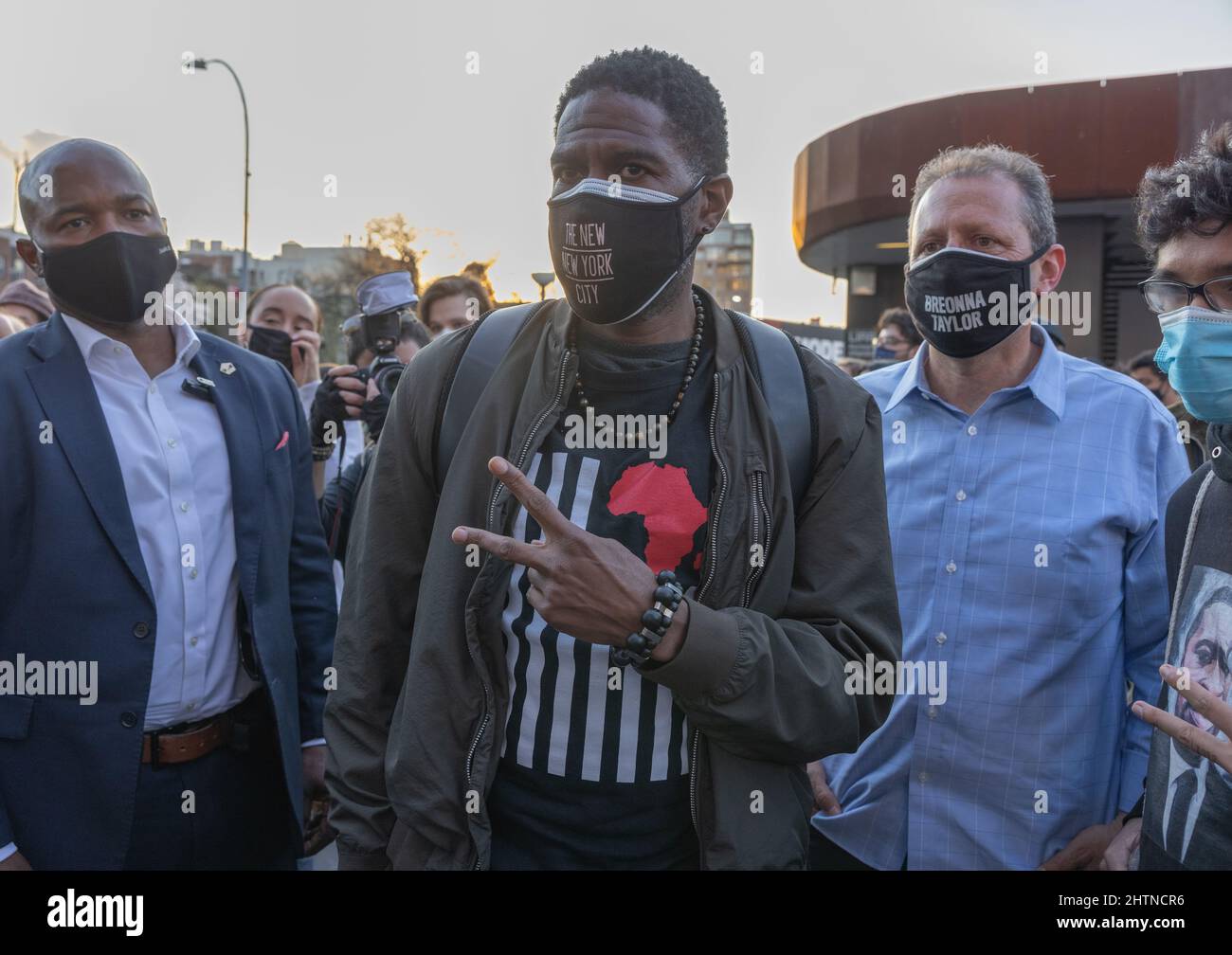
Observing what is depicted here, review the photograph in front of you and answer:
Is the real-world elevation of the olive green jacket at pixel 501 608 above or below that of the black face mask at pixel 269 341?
below

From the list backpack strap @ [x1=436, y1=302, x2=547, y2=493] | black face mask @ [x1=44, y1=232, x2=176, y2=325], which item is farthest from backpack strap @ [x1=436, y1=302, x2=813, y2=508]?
black face mask @ [x1=44, y1=232, x2=176, y2=325]

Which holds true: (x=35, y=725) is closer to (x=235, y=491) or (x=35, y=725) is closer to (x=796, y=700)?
(x=235, y=491)

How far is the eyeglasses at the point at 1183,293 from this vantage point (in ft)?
6.63

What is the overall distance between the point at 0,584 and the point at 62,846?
0.64 m

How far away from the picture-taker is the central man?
1.71 metres

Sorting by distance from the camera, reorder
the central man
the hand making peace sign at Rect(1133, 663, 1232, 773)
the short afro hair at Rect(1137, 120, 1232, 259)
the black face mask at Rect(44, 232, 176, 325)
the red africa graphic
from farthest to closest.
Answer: the black face mask at Rect(44, 232, 176, 325)
the short afro hair at Rect(1137, 120, 1232, 259)
the red africa graphic
the central man
the hand making peace sign at Rect(1133, 663, 1232, 773)

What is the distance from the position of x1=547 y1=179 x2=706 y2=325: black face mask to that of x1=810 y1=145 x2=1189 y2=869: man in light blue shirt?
3.32 ft

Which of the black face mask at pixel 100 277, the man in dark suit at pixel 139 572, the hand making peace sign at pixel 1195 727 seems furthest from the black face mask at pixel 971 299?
the black face mask at pixel 100 277

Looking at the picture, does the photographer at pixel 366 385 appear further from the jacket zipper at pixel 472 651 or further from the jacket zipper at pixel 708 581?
the jacket zipper at pixel 708 581

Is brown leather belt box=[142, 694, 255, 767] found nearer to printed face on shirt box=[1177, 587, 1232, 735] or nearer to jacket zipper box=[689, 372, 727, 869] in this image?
jacket zipper box=[689, 372, 727, 869]

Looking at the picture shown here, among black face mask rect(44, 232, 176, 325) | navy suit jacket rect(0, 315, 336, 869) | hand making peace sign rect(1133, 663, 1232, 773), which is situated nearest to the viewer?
hand making peace sign rect(1133, 663, 1232, 773)

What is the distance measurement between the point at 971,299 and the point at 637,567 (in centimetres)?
145

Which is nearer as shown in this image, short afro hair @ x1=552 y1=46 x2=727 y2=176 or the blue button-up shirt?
short afro hair @ x1=552 y1=46 x2=727 y2=176

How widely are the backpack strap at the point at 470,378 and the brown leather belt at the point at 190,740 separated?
1085 mm
